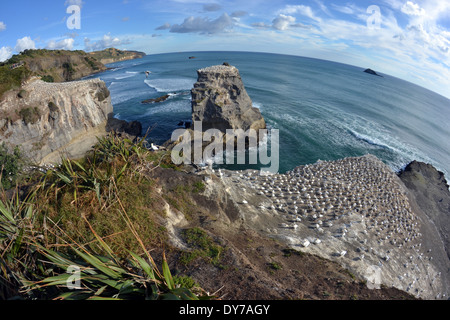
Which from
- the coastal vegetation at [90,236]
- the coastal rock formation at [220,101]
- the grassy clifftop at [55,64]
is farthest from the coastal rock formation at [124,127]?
the grassy clifftop at [55,64]

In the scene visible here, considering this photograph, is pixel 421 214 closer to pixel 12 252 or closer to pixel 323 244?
pixel 323 244

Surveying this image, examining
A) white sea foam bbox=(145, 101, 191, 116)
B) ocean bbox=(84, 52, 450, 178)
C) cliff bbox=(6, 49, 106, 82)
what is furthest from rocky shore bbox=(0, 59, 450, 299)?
cliff bbox=(6, 49, 106, 82)

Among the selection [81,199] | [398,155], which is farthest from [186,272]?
[398,155]

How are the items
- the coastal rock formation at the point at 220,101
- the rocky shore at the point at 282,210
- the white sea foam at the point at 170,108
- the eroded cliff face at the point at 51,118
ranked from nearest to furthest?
the rocky shore at the point at 282,210 < the eroded cliff face at the point at 51,118 < the coastal rock formation at the point at 220,101 < the white sea foam at the point at 170,108

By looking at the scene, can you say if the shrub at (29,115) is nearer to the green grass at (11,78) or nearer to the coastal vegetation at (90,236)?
the green grass at (11,78)

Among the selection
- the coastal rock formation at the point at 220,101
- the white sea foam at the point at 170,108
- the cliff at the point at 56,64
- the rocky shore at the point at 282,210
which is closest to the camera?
the rocky shore at the point at 282,210

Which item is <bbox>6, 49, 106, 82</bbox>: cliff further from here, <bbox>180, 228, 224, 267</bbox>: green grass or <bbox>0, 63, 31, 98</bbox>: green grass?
<bbox>180, 228, 224, 267</bbox>: green grass

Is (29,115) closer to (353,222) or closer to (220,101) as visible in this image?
(220,101)
